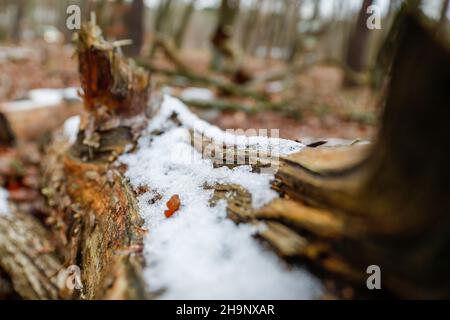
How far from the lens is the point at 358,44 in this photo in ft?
31.6

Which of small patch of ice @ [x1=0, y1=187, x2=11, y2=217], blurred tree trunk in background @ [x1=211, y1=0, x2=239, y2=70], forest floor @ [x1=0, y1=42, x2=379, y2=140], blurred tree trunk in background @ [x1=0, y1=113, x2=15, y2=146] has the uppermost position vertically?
blurred tree trunk in background @ [x1=211, y1=0, x2=239, y2=70]

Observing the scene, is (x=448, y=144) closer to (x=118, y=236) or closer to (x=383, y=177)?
(x=383, y=177)

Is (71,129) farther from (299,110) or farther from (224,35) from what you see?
(224,35)

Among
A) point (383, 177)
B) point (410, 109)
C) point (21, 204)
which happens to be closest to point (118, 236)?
point (383, 177)

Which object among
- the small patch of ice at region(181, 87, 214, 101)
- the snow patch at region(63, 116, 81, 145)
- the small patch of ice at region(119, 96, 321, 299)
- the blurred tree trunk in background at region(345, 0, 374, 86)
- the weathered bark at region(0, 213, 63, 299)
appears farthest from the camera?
the blurred tree trunk in background at region(345, 0, 374, 86)

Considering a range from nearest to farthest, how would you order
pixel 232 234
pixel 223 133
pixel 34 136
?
pixel 232 234 < pixel 223 133 < pixel 34 136

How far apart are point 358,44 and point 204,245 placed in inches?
395

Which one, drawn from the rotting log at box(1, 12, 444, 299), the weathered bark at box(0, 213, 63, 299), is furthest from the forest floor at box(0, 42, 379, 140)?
the rotting log at box(1, 12, 444, 299)

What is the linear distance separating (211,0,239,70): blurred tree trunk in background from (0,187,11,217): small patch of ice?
566 centimetres

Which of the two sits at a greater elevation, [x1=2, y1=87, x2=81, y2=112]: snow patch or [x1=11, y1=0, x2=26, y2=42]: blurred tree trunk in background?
[x1=11, y1=0, x2=26, y2=42]: blurred tree trunk in background

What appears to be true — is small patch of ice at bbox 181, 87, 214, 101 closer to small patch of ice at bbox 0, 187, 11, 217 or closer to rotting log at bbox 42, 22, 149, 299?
small patch of ice at bbox 0, 187, 11, 217

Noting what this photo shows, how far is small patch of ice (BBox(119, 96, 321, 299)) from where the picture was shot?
3.62 ft

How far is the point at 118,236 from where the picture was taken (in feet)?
5.14
